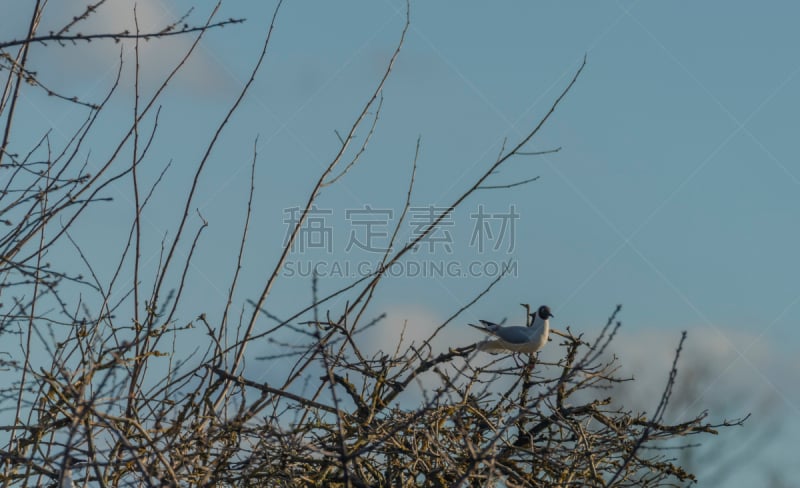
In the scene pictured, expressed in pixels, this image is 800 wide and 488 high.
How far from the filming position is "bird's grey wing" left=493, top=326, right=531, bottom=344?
6453 millimetres

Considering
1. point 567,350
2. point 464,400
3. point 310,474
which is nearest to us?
point 310,474

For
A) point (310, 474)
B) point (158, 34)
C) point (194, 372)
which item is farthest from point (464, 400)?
point (158, 34)

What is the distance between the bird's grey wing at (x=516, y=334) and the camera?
6.45 m

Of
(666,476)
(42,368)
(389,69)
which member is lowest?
(666,476)

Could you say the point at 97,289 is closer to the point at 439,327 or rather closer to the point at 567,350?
the point at 439,327

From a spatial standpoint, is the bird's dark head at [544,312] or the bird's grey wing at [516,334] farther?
the bird's dark head at [544,312]

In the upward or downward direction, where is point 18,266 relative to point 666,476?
upward

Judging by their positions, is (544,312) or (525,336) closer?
(525,336)

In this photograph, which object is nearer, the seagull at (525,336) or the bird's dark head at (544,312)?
the seagull at (525,336)

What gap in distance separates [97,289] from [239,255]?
601 mm

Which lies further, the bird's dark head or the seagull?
the bird's dark head

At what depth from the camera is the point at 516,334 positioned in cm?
657

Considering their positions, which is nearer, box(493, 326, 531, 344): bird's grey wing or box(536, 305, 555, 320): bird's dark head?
box(493, 326, 531, 344): bird's grey wing

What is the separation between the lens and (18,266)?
339 cm
